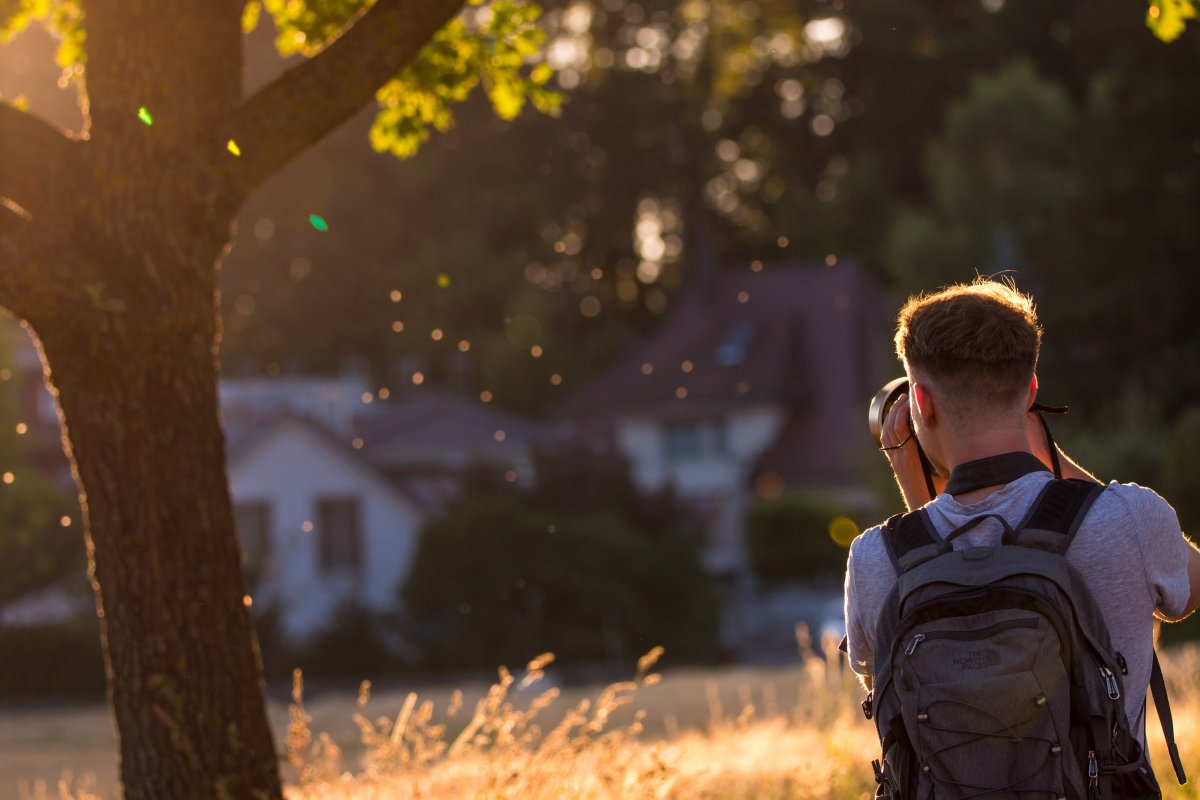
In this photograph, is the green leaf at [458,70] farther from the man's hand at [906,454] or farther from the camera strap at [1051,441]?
the camera strap at [1051,441]

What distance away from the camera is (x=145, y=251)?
17.1 feet

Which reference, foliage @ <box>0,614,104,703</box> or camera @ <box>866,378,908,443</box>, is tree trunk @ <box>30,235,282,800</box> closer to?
camera @ <box>866,378,908,443</box>

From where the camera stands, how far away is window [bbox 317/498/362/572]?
37.1m

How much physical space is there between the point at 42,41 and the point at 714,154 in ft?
69.0

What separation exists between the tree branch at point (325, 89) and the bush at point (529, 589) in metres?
24.9

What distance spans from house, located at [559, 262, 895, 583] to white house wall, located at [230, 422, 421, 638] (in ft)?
27.9

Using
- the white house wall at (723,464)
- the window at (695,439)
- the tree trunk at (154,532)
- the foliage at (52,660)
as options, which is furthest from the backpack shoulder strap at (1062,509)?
the window at (695,439)

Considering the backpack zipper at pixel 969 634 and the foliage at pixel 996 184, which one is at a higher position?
the foliage at pixel 996 184

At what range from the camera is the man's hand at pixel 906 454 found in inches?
134

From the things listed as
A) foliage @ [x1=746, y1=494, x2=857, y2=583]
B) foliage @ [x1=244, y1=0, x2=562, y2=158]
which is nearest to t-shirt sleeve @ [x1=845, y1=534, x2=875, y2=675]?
foliage @ [x1=244, y1=0, x2=562, y2=158]

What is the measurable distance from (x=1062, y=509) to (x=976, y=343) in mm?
347

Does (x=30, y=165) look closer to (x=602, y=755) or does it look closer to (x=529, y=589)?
(x=602, y=755)

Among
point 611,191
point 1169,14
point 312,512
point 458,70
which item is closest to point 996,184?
point 312,512

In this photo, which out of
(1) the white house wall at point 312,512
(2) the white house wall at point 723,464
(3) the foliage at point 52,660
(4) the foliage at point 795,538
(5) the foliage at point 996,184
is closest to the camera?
(3) the foliage at point 52,660
